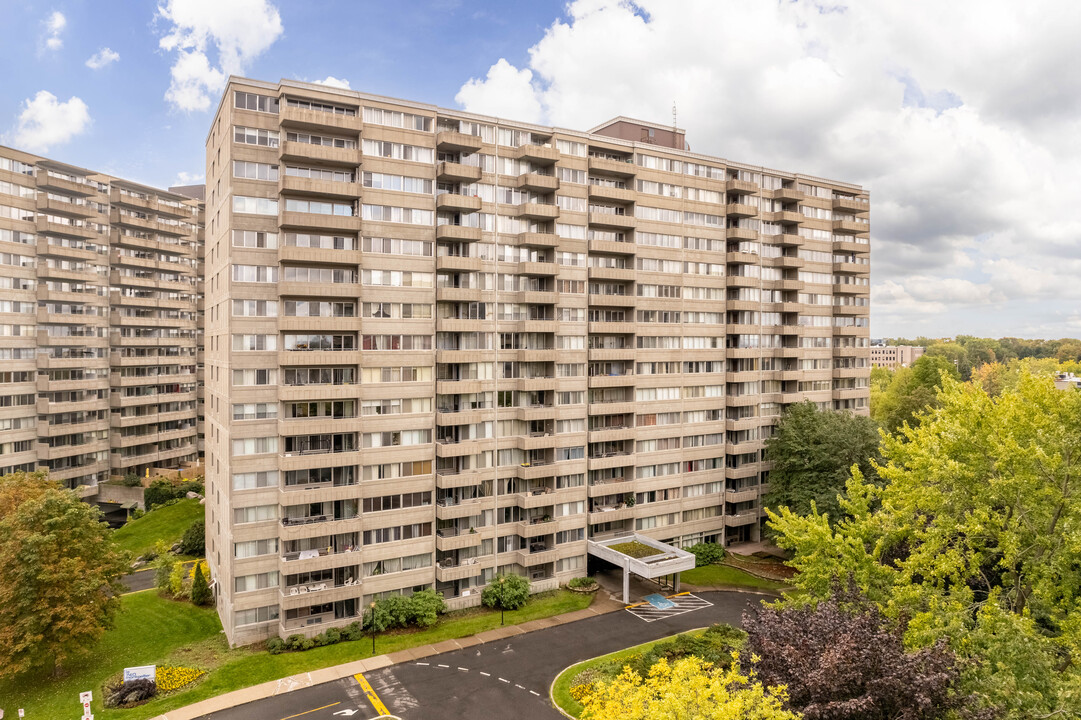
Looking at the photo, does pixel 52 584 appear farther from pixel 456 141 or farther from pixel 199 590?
pixel 456 141

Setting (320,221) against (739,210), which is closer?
(320,221)

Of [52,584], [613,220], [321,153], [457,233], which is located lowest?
[52,584]

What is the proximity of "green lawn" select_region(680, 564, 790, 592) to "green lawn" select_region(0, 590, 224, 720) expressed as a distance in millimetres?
45157

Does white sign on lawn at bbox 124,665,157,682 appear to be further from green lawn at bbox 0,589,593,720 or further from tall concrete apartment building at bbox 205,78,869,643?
tall concrete apartment building at bbox 205,78,869,643

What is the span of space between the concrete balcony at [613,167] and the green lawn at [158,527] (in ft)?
212

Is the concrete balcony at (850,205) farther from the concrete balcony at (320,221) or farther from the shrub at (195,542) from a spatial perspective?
the shrub at (195,542)

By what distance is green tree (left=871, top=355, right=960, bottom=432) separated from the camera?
9419 centimetres

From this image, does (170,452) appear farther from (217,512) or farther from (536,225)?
(536,225)

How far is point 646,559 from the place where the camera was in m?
59.4

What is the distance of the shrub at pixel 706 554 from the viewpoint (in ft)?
228

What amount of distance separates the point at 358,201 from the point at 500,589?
36.5 m

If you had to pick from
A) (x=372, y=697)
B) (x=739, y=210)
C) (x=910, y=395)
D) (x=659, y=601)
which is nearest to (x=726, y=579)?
(x=659, y=601)

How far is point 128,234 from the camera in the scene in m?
95.8

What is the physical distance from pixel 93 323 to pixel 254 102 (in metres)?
57.3
